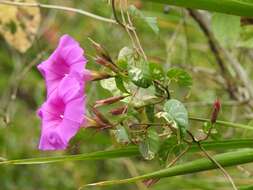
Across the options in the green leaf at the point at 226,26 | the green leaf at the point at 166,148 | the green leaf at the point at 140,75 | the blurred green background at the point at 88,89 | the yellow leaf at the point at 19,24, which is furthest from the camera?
the blurred green background at the point at 88,89

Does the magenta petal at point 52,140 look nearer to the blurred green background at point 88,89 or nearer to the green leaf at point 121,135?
the green leaf at point 121,135

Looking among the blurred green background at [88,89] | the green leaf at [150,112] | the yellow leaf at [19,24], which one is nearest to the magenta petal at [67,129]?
the green leaf at [150,112]

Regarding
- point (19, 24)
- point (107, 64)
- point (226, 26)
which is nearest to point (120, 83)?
point (107, 64)

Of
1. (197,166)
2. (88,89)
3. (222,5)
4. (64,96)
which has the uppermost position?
(222,5)

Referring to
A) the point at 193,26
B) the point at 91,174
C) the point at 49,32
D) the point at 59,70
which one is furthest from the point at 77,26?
the point at 59,70

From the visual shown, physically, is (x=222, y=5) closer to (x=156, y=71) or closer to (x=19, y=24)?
(x=156, y=71)

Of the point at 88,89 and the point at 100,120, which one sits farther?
the point at 88,89
